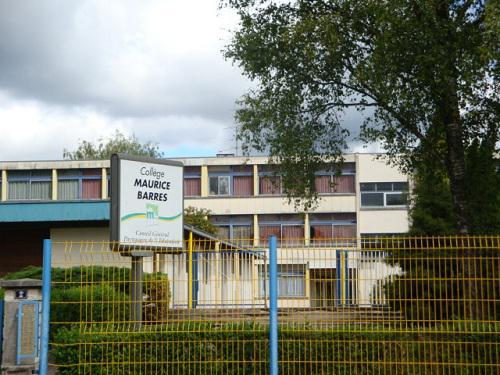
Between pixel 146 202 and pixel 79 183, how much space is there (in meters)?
43.6

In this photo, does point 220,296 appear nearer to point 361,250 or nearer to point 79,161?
point 361,250

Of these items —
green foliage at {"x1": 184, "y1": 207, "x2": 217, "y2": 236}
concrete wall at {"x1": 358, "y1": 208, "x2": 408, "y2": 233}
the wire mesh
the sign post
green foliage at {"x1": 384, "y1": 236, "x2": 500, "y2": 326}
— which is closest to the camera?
green foliage at {"x1": 384, "y1": 236, "x2": 500, "y2": 326}

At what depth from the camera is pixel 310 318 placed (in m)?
11.3

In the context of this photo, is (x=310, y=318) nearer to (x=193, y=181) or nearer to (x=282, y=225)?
(x=282, y=225)

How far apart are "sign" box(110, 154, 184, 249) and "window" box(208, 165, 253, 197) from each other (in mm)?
40346

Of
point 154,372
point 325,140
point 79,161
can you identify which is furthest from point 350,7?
point 79,161

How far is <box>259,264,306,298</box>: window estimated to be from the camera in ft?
37.1

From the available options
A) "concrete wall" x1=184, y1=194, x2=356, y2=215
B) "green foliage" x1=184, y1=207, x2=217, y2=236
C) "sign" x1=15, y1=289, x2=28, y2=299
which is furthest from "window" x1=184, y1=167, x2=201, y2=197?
"sign" x1=15, y1=289, x2=28, y2=299

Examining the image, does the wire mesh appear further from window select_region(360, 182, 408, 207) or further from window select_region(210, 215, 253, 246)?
window select_region(210, 215, 253, 246)

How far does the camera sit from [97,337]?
444 inches

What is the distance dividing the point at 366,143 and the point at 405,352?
11345mm

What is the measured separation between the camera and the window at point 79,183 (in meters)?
54.8

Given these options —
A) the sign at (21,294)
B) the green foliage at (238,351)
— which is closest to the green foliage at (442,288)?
the green foliage at (238,351)

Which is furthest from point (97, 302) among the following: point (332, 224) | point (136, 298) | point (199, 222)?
point (332, 224)
